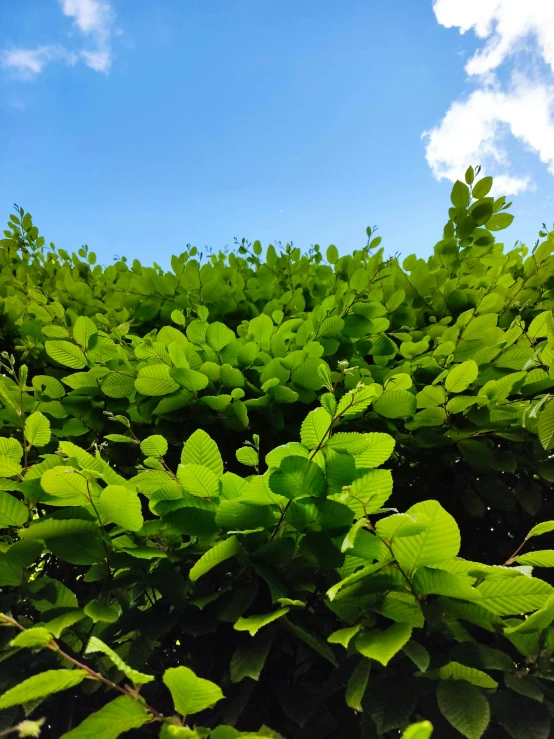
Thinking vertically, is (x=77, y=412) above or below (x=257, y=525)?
above

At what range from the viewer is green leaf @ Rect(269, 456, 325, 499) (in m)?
1.19

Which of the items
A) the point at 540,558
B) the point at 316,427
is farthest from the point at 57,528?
the point at 540,558

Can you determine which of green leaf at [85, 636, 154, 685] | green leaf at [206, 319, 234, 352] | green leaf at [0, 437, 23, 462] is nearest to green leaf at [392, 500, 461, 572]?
green leaf at [85, 636, 154, 685]

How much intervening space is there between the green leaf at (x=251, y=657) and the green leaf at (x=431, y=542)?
40 centimetres

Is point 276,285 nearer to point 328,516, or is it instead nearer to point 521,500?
point 521,500

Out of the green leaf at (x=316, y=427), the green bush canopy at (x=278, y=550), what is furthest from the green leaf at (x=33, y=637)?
the green leaf at (x=316, y=427)

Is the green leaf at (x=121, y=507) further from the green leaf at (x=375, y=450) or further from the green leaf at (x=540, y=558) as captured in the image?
the green leaf at (x=540, y=558)

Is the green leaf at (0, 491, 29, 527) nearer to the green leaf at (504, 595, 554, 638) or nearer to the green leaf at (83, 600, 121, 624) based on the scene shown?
the green leaf at (83, 600, 121, 624)

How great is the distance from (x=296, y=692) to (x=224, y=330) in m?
1.45

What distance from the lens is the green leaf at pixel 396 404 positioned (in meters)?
1.96

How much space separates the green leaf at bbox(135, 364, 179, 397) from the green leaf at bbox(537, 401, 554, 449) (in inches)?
52.2

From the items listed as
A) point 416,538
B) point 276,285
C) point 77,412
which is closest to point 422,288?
point 276,285

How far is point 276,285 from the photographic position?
3770 millimetres

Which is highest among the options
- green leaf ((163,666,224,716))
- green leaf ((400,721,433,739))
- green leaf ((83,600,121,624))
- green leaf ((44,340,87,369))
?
green leaf ((44,340,87,369))
